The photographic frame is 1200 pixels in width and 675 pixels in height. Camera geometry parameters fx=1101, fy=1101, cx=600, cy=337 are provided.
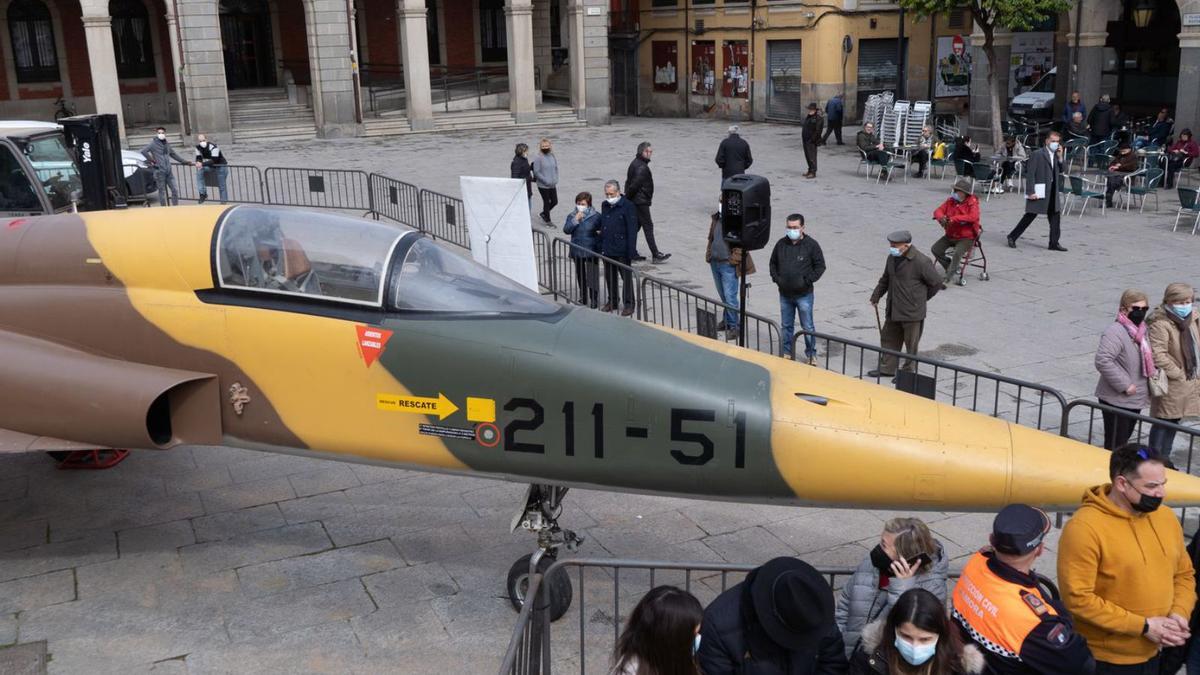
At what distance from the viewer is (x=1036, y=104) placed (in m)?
32.0

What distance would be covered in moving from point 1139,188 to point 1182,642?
17.3 meters

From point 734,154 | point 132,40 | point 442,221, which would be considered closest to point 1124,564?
point 442,221

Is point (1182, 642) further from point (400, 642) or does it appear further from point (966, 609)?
point (400, 642)

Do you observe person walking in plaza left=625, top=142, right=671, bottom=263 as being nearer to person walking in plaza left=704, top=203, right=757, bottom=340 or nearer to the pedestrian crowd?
person walking in plaza left=704, top=203, right=757, bottom=340

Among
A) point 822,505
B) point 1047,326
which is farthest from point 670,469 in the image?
point 1047,326

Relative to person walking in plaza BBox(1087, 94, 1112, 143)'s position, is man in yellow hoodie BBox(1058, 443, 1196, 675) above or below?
below

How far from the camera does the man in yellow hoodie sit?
16.9 ft

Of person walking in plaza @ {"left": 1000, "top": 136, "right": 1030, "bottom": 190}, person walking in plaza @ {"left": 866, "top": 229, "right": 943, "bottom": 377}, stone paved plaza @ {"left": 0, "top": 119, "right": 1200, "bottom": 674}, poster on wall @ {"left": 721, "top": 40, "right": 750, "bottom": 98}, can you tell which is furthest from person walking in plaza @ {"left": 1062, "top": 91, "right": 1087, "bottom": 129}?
person walking in plaza @ {"left": 866, "top": 229, "right": 943, "bottom": 377}

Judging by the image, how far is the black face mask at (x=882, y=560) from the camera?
520cm

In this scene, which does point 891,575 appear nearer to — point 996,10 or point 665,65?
point 996,10

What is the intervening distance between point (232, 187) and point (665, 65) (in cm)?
2049

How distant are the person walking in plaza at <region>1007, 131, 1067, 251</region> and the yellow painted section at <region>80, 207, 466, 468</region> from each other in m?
13.5

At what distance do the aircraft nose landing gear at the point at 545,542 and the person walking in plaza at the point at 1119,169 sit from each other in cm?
1729

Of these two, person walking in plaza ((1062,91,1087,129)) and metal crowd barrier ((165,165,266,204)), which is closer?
metal crowd barrier ((165,165,266,204))
